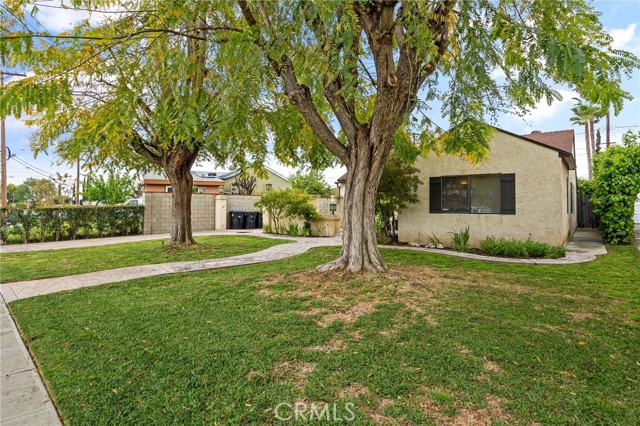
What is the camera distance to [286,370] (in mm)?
2566

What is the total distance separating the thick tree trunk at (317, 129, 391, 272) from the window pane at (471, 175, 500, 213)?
5.37 meters

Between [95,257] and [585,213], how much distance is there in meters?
21.2

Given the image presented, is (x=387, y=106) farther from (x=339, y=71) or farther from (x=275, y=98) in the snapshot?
(x=275, y=98)

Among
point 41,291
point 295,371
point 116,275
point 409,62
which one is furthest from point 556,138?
point 41,291

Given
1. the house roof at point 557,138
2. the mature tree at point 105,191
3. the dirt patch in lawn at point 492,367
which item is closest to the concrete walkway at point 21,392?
the dirt patch in lawn at point 492,367

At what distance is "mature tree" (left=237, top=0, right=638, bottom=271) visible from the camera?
400cm

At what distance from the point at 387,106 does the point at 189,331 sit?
410cm

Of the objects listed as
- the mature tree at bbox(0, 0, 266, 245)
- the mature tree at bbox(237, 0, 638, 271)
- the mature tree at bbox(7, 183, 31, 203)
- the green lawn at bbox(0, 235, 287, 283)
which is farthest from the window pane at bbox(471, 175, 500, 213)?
the mature tree at bbox(7, 183, 31, 203)

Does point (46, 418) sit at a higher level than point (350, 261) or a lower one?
lower

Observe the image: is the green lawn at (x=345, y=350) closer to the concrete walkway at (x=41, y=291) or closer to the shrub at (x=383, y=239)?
the concrete walkway at (x=41, y=291)

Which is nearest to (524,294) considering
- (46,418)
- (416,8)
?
(416,8)

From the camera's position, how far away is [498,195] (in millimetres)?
9328

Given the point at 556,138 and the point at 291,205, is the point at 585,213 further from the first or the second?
the point at 291,205

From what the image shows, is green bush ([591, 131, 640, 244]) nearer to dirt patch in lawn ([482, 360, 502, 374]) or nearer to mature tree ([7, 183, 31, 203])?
dirt patch in lawn ([482, 360, 502, 374])
